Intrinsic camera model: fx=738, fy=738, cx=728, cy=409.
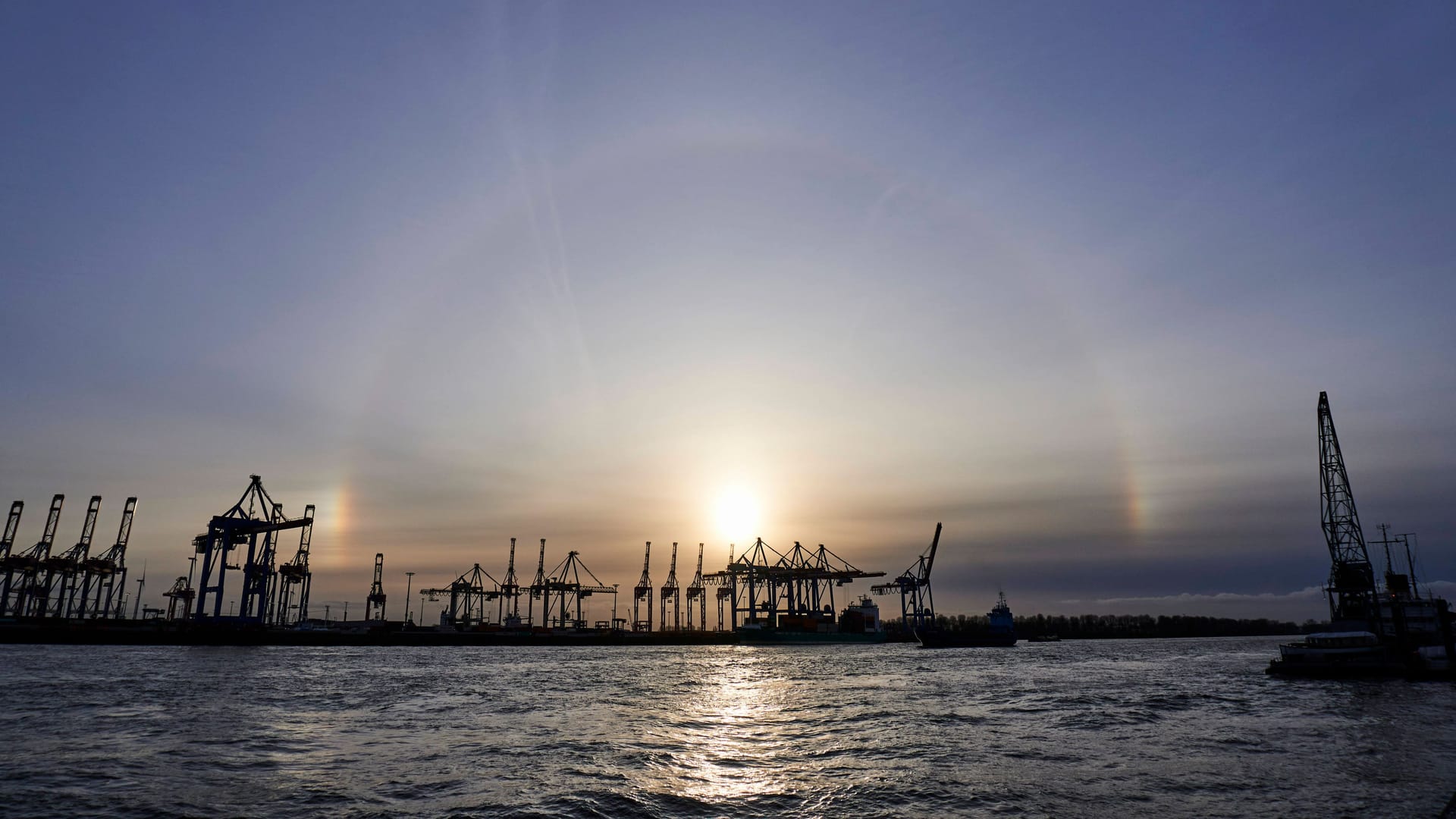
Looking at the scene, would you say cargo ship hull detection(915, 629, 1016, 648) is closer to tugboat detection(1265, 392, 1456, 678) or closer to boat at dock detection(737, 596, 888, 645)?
boat at dock detection(737, 596, 888, 645)

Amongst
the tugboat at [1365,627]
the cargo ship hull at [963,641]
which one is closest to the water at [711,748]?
the tugboat at [1365,627]

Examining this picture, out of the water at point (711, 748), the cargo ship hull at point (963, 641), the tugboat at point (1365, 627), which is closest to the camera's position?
the water at point (711, 748)

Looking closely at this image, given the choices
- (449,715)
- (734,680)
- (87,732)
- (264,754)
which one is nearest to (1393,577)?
(734,680)

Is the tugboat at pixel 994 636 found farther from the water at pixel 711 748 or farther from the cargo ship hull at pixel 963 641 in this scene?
the water at pixel 711 748

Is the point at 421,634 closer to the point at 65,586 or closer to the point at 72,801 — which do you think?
the point at 65,586

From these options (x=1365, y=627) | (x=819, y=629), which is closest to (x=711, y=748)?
(x=1365, y=627)

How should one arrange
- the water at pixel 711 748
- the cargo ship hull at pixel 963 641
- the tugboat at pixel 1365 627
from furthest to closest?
1. the cargo ship hull at pixel 963 641
2. the tugboat at pixel 1365 627
3. the water at pixel 711 748

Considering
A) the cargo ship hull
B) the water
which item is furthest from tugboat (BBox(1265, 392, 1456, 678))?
the cargo ship hull

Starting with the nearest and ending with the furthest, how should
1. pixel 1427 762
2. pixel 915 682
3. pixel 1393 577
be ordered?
pixel 1427 762 → pixel 915 682 → pixel 1393 577
